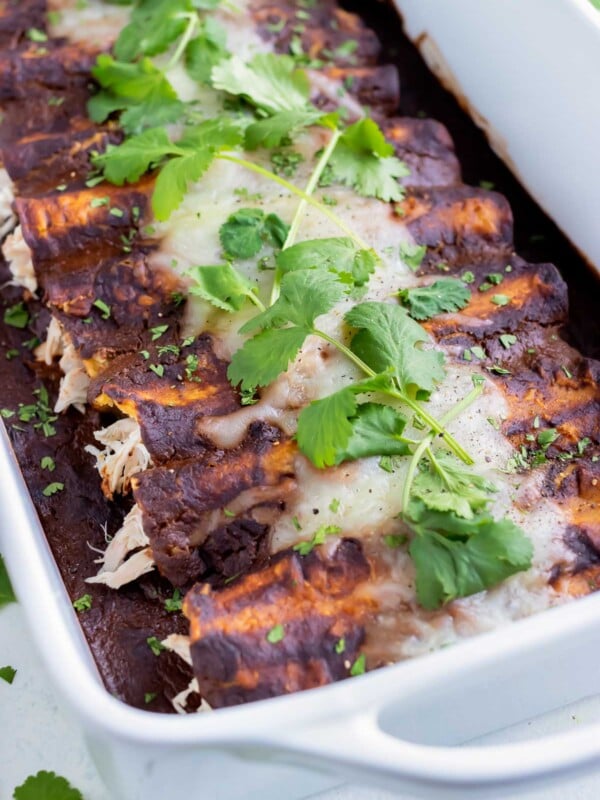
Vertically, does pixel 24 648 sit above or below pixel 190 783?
below

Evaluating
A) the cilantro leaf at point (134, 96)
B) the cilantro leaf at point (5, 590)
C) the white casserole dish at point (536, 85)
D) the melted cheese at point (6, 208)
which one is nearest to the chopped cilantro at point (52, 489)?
the cilantro leaf at point (5, 590)

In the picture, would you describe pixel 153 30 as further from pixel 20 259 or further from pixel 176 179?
pixel 20 259

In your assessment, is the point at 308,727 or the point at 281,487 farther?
the point at 281,487

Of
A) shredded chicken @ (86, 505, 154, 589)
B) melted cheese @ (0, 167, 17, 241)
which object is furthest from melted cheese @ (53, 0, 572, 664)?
melted cheese @ (0, 167, 17, 241)

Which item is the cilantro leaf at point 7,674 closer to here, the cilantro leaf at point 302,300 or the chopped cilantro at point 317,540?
the chopped cilantro at point 317,540

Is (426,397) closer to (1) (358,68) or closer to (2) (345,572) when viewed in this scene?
(2) (345,572)

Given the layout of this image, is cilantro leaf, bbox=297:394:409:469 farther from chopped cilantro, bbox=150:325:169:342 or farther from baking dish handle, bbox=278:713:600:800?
baking dish handle, bbox=278:713:600:800

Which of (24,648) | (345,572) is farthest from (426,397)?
(24,648)
